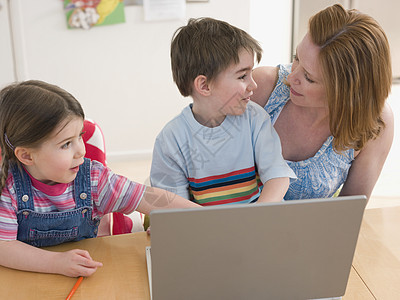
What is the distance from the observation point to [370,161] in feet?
4.72

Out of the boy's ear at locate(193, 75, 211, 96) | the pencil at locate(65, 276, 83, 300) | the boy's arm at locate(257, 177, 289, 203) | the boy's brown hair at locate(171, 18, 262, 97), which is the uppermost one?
the boy's brown hair at locate(171, 18, 262, 97)

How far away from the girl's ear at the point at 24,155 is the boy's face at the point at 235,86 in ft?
1.62

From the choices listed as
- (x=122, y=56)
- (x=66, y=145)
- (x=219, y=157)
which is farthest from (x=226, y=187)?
(x=122, y=56)

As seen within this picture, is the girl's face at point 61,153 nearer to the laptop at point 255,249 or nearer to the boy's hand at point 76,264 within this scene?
the boy's hand at point 76,264

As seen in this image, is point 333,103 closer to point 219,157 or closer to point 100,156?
point 219,157

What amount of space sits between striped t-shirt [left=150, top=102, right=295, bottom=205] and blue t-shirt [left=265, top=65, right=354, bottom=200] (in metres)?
0.12

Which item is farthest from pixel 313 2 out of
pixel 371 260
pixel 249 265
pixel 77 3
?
pixel 249 265

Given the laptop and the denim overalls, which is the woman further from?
the denim overalls

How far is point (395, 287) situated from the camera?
103 centimetres

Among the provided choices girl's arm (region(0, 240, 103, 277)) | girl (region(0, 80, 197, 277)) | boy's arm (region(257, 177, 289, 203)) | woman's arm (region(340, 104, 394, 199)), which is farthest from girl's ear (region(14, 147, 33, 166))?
woman's arm (region(340, 104, 394, 199))

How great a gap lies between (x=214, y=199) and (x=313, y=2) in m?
2.13

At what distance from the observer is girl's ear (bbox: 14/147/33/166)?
1095mm

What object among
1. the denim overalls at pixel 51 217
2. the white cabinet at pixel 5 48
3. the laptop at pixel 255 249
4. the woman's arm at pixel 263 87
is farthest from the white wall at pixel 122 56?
the laptop at pixel 255 249

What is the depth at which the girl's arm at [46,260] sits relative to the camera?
1036 mm
